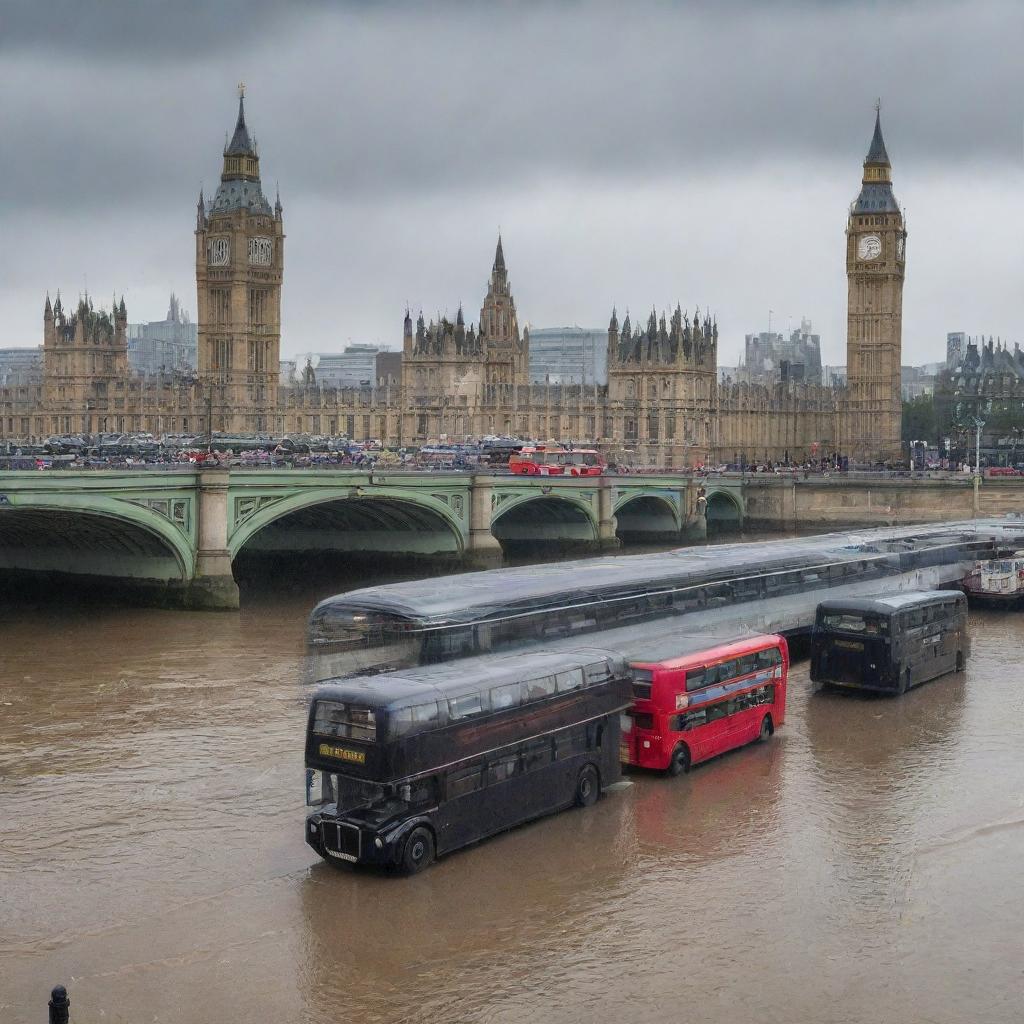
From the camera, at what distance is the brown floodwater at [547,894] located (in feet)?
44.0

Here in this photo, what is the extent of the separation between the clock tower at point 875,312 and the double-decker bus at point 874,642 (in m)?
78.9

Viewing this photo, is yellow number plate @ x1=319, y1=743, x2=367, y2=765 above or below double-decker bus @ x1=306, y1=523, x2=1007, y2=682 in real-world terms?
below

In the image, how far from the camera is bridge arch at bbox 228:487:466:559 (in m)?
47.9

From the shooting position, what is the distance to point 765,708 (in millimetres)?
22719

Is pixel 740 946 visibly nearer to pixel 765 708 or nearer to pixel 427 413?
pixel 765 708

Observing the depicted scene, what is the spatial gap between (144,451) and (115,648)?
29.1m

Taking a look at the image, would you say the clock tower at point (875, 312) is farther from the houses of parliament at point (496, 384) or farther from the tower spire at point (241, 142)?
the tower spire at point (241, 142)

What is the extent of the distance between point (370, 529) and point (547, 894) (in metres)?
37.2

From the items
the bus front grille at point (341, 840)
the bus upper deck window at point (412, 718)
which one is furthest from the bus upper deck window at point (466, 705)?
the bus front grille at point (341, 840)

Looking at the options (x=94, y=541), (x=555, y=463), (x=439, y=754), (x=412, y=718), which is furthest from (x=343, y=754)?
(x=555, y=463)

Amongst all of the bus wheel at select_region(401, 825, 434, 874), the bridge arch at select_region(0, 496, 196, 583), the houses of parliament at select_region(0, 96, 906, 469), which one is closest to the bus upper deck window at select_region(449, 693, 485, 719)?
the bus wheel at select_region(401, 825, 434, 874)

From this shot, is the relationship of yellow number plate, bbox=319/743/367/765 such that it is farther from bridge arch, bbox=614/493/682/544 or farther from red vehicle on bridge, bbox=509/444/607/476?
bridge arch, bbox=614/493/682/544

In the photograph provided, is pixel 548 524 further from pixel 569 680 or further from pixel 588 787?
pixel 569 680

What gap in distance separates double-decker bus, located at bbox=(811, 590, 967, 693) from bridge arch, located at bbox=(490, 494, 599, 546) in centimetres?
3173
